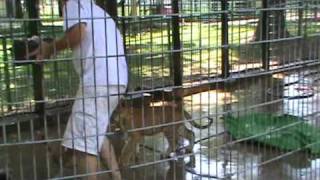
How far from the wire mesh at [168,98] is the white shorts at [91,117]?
15mm

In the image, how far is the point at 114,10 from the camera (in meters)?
6.53

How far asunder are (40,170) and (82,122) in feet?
5.79

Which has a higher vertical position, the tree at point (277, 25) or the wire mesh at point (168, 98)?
the tree at point (277, 25)

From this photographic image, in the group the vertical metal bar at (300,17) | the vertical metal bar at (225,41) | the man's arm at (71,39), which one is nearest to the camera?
the man's arm at (71,39)

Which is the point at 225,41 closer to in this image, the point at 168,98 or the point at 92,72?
the point at 168,98

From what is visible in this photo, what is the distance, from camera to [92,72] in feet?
12.7

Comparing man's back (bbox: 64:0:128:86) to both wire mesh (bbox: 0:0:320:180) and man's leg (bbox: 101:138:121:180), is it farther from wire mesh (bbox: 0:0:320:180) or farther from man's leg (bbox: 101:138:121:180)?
man's leg (bbox: 101:138:121:180)

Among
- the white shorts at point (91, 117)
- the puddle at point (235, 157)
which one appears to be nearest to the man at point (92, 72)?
the white shorts at point (91, 117)

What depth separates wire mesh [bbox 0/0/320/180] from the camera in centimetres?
389

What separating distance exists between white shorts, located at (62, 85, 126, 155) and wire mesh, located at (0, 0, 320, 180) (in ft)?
0.05

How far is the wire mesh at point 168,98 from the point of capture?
3.89 meters

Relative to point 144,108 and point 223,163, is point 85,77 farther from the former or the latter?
point 223,163

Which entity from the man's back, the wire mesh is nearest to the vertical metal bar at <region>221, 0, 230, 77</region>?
the wire mesh

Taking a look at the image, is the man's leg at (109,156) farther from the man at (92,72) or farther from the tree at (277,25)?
the tree at (277,25)
